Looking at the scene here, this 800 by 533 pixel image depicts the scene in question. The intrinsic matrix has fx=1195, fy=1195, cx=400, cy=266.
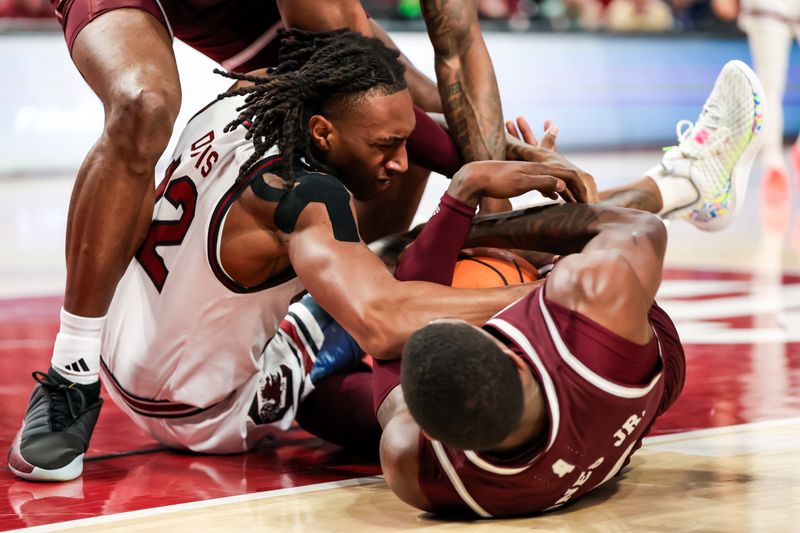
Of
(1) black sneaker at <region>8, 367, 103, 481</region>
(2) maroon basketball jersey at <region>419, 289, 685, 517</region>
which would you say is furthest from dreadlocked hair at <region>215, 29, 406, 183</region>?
(2) maroon basketball jersey at <region>419, 289, 685, 517</region>

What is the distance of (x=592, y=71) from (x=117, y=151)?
35.3 ft

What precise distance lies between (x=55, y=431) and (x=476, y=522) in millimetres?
1250

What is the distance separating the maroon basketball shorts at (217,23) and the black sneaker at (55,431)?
102cm

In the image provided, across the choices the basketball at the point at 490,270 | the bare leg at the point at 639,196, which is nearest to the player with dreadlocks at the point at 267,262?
the basketball at the point at 490,270

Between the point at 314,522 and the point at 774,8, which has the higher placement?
the point at 314,522

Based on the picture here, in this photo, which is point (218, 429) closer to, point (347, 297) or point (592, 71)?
point (347, 297)

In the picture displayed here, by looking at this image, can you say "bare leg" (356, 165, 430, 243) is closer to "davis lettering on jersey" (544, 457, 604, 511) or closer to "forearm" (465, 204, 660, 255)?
"forearm" (465, 204, 660, 255)

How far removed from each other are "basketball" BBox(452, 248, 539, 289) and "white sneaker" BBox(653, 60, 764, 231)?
4.02 ft

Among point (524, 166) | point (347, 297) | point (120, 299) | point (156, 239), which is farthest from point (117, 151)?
point (524, 166)

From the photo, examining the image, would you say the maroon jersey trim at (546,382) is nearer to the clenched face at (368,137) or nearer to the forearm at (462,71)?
the clenched face at (368,137)

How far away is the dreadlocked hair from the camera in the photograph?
10.4ft

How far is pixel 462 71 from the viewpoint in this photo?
13.0 feet

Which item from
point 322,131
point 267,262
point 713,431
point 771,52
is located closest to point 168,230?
point 267,262

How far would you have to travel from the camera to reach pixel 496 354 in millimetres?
2230
